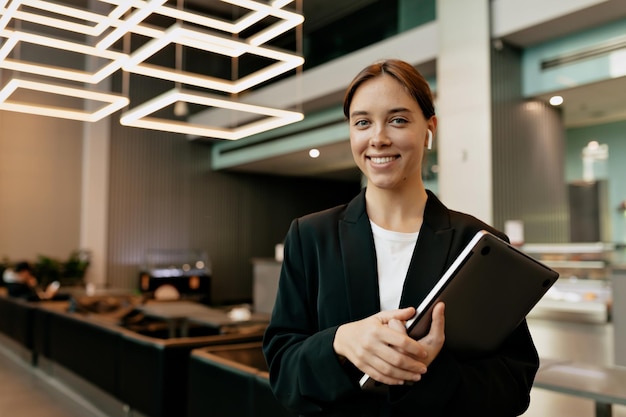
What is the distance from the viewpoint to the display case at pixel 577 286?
16.5ft

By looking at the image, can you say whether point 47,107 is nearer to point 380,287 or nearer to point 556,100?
point 380,287

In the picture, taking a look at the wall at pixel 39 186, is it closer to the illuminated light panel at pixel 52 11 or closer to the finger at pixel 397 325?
the illuminated light panel at pixel 52 11

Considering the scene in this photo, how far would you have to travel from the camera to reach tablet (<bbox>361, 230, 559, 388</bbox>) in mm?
809

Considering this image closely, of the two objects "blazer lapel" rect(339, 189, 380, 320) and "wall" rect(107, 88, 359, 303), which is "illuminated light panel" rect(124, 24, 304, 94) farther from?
"wall" rect(107, 88, 359, 303)

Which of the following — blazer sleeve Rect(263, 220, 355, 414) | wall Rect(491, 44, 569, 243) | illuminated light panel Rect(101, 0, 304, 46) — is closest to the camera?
blazer sleeve Rect(263, 220, 355, 414)

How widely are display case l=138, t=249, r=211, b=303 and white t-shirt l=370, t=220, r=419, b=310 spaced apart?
11.3m

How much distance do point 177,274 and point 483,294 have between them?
12399 millimetres

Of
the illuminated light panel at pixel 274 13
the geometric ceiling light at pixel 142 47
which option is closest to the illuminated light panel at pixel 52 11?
the geometric ceiling light at pixel 142 47

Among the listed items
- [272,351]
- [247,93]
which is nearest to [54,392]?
[272,351]

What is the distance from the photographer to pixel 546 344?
17.4 feet

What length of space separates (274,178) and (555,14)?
10170 millimetres

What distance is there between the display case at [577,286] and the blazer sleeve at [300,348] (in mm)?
4543

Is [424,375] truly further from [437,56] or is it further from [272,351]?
[437,56]

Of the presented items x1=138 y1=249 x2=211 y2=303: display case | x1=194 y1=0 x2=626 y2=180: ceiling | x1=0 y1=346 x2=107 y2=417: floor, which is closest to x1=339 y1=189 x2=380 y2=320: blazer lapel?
x1=0 y1=346 x2=107 y2=417: floor
